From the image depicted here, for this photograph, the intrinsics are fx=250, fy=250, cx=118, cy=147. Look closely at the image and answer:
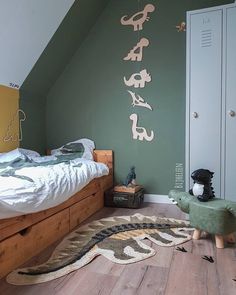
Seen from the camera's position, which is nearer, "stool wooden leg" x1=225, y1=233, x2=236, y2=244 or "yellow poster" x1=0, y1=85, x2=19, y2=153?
"stool wooden leg" x1=225, y1=233, x2=236, y2=244

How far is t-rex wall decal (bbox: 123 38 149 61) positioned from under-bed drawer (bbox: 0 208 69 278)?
77.4 inches

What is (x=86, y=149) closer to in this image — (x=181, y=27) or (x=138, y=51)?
(x=138, y=51)

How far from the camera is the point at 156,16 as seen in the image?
2.92 metres

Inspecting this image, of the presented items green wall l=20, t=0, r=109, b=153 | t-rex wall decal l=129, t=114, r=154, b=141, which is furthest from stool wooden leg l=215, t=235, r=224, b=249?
green wall l=20, t=0, r=109, b=153

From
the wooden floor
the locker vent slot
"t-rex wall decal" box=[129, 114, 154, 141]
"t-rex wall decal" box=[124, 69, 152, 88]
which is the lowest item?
the wooden floor

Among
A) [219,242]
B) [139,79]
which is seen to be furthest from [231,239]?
[139,79]

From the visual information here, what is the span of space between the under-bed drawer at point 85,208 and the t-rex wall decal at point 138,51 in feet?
5.40

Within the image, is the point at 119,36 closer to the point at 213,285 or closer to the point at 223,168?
the point at 223,168

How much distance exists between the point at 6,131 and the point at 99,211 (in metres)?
1.37

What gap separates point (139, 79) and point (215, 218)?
6.18 ft

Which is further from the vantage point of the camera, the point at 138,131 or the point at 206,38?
the point at 138,131

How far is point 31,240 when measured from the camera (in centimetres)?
160

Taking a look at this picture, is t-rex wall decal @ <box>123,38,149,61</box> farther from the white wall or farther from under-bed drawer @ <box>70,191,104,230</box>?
under-bed drawer @ <box>70,191,104,230</box>

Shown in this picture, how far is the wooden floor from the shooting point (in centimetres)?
125
